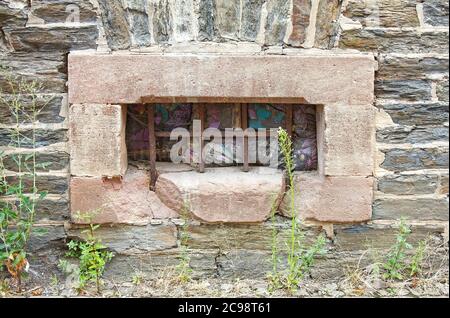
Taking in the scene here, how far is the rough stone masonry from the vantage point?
2.97 metres

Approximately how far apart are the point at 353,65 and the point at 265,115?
22.6 inches

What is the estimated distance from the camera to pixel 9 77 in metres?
3.00

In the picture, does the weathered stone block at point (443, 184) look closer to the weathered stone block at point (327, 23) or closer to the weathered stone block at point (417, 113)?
the weathered stone block at point (417, 113)

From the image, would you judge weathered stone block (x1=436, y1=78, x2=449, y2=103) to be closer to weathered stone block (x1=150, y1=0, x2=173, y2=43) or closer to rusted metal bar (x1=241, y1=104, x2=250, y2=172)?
rusted metal bar (x1=241, y1=104, x2=250, y2=172)

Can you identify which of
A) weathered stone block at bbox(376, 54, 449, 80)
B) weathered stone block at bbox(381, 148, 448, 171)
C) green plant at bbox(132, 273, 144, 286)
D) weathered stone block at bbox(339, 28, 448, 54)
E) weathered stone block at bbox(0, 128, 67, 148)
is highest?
weathered stone block at bbox(339, 28, 448, 54)

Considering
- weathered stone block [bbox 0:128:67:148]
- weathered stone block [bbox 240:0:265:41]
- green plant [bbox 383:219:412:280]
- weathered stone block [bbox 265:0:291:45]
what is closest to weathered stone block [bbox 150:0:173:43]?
weathered stone block [bbox 240:0:265:41]

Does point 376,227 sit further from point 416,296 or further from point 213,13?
point 213,13

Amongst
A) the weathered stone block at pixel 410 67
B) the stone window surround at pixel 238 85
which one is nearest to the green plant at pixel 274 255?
the stone window surround at pixel 238 85

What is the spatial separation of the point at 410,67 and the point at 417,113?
25 cm

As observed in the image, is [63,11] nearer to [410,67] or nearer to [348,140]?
[348,140]

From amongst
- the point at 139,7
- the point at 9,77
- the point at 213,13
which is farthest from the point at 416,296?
the point at 9,77

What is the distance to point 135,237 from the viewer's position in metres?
3.15

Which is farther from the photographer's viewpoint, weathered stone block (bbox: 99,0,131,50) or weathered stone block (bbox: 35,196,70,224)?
weathered stone block (bbox: 35,196,70,224)

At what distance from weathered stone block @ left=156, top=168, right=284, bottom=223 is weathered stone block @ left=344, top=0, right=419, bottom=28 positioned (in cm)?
96
